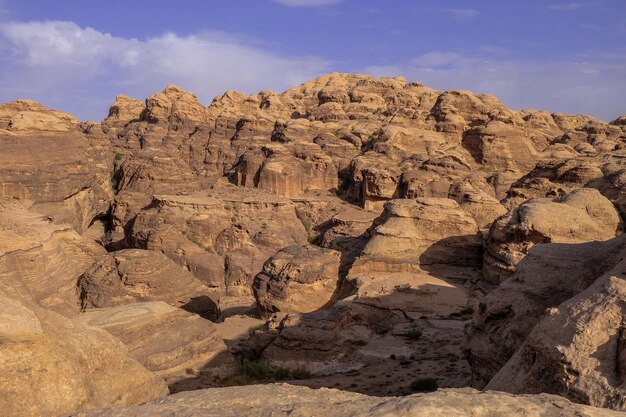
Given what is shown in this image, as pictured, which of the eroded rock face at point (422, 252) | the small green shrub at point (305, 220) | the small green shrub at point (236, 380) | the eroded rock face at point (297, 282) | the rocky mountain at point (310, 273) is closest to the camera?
the rocky mountain at point (310, 273)

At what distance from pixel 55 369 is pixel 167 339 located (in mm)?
5739

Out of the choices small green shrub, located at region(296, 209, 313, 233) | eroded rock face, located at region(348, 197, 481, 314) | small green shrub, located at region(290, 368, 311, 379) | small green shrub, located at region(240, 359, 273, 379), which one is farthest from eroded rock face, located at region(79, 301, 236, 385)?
small green shrub, located at region(296, 209, 313, 233)

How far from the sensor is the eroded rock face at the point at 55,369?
16.2 feet

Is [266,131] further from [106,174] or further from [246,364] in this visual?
[246,364]

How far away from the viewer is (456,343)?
40.9ft

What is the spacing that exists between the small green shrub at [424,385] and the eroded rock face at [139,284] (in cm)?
908

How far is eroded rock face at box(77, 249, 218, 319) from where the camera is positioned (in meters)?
15.4

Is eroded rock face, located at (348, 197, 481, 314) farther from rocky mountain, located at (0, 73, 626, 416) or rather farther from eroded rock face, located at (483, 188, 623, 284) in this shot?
eroded rock face, located at (483, 188, 623, 284)

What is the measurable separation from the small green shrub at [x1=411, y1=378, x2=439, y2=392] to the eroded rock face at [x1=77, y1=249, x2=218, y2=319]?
9.08 m

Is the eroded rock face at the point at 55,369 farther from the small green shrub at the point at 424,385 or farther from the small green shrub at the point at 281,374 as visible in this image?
the small green shrub at the point at 424,385

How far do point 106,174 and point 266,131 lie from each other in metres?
15.8

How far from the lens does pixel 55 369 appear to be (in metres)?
5.30

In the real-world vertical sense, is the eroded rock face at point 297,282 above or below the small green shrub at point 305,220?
below

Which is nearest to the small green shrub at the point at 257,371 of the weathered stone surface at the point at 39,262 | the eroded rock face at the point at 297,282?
the eroded rock face at the point at 297,282
